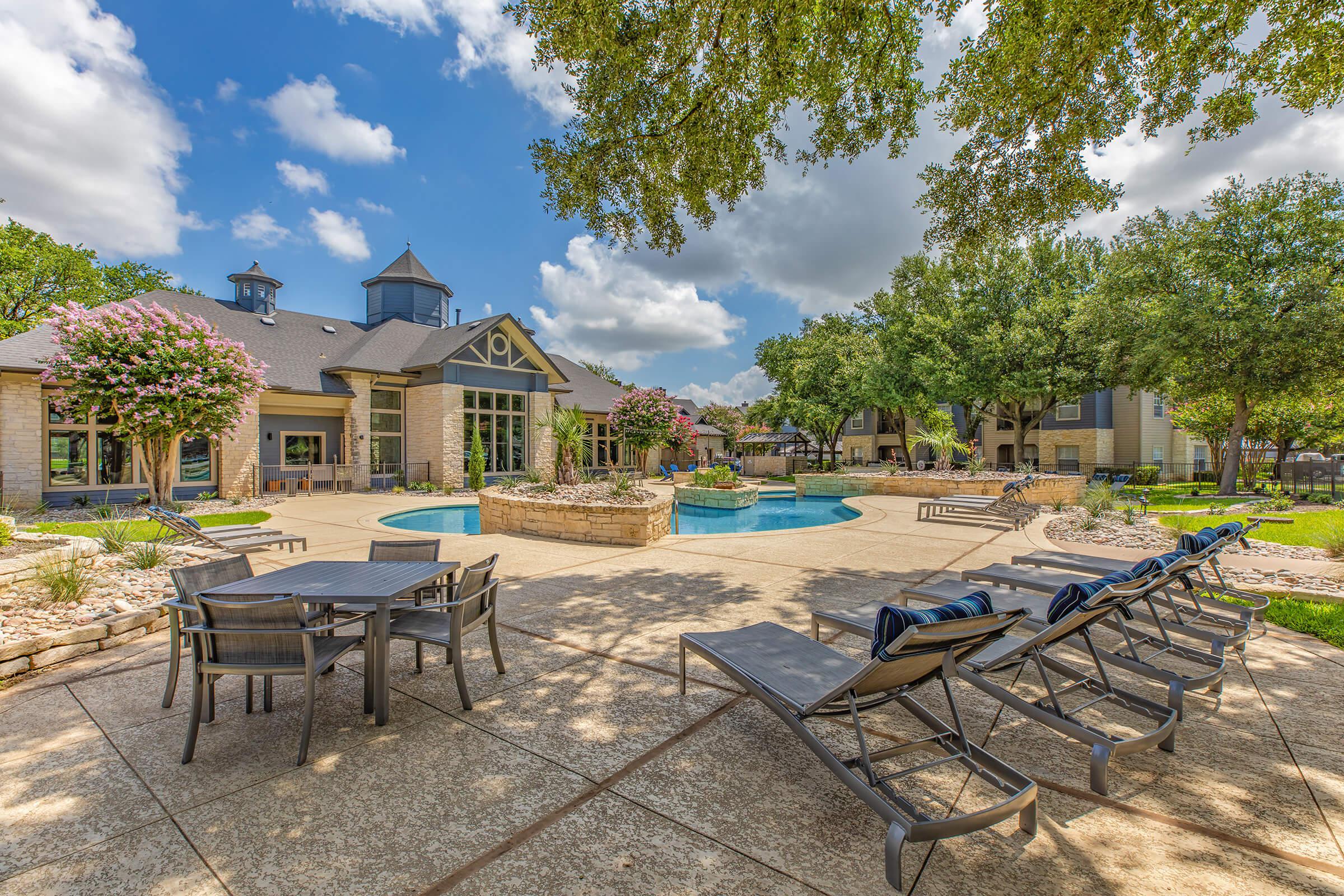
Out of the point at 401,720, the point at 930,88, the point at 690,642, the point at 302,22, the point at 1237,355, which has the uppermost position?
the point at 302,22

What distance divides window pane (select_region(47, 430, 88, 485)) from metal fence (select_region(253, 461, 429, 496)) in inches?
149

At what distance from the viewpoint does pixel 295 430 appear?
19125 mm

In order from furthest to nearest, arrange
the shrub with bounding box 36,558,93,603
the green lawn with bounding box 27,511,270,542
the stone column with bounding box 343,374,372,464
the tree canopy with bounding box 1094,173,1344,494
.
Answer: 1. the stone column with bounding box 343,374,372,464
2. the tree canopy with bounding box 1094,173,1344,494
3. the green lawn with bounding box 27,511,270,542
4. the shrub with bounding box 36,558,93,603

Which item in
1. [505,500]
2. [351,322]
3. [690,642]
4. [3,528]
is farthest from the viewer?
[351,322]

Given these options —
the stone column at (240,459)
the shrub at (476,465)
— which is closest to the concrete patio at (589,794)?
the stone column at (240,459)

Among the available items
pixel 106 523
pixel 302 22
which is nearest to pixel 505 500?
pixel 106 523

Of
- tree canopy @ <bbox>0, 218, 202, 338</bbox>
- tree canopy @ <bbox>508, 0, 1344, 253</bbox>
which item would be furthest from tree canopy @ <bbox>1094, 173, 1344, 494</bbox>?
tree canopy @ <bbox>0, 218, 202, 338</bbox>

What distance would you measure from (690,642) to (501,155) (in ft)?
34.1

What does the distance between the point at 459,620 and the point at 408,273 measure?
26.3 meters

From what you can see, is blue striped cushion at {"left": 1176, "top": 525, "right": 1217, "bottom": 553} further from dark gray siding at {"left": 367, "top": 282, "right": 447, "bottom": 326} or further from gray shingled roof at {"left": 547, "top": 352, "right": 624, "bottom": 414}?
dark gray siding at {"left": 367, "top": 282, "right": 447, "bottom": 326}

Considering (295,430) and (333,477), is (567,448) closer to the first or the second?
(333,477)

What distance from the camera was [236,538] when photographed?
7.84m

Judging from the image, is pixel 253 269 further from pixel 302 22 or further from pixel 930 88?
pixel 930 88

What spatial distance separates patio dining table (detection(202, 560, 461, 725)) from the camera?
302cm
